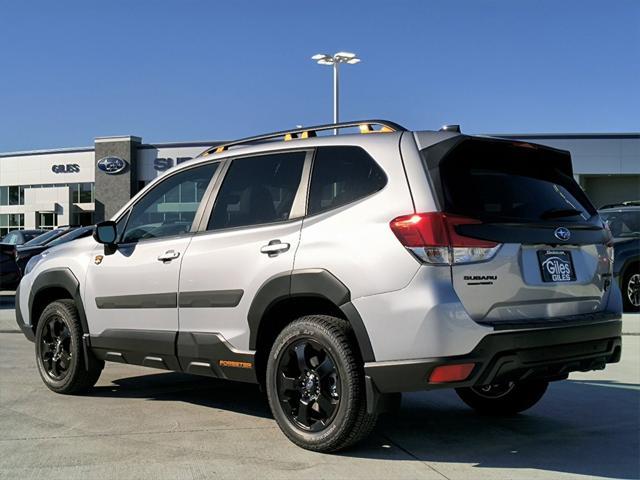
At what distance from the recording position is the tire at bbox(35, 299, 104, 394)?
6.03 m

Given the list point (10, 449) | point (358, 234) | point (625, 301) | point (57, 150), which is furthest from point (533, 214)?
point (57, 150)

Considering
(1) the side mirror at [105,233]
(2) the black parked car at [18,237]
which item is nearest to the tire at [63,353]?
(1) the side mirror at [105,233]

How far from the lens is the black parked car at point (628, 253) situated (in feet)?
39.1

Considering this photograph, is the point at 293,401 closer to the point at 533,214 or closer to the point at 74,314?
the point at 533,214

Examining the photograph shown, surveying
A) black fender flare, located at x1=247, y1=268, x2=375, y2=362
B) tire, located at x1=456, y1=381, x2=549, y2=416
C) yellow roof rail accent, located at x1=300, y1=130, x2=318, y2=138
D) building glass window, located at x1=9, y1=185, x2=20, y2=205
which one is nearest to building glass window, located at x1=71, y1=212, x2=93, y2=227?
building glass window, located at x1=9, y1=185, x2=20, y2=205

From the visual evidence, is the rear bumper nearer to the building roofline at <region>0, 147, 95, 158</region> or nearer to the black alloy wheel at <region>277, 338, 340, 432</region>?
the black alloy wheel at <region>277, 338, 340, 432</region>

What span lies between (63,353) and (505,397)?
375 cm

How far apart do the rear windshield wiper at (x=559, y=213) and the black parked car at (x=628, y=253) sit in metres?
7.81

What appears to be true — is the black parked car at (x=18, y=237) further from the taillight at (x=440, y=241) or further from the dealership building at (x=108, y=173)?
the dealership building at (x=108, y=173)

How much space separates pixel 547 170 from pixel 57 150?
50.0 m

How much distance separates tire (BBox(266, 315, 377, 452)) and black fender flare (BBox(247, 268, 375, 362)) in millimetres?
140

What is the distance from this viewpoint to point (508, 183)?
441 centimetres

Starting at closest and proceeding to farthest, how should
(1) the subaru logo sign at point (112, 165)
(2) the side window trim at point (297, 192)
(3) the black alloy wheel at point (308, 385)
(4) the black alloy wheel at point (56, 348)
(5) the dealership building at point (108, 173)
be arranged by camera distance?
(3) the black alloy wheel at point (308, 385) → (2) the side window trim at point (297, 192) → (4) the black alloy wheel at point (56, 348) → (5) the dealership building at point (108, 173) → (1) the subaru logo sign at point (112, 165)

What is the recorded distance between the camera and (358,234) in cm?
411
